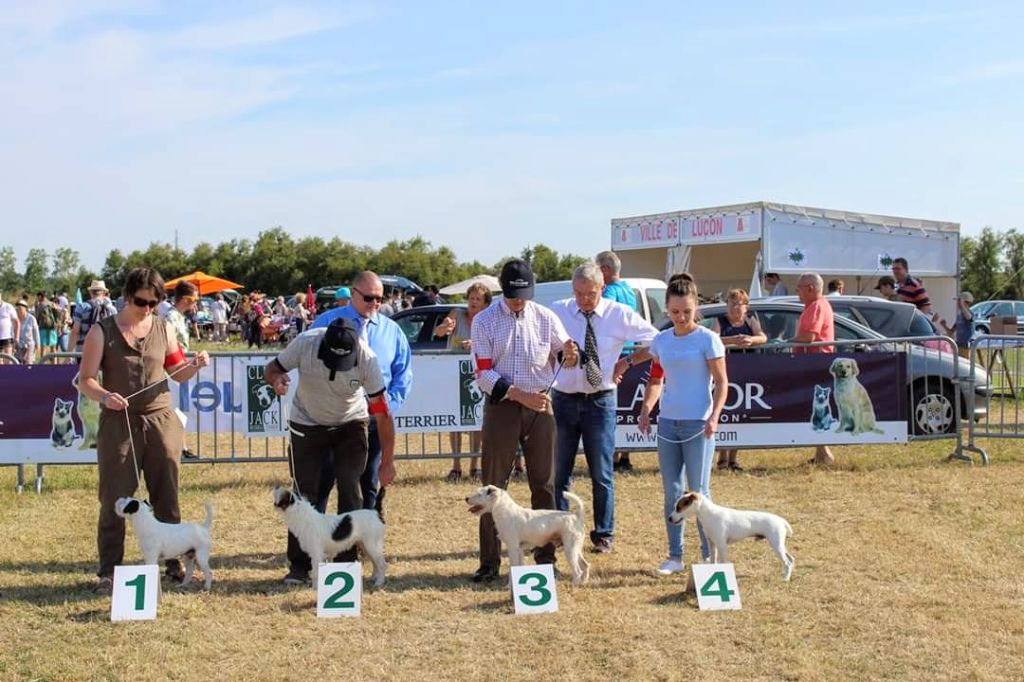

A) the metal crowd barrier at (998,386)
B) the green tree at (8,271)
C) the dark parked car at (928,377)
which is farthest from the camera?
the green tree at (8,271)

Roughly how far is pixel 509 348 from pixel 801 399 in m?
5.22

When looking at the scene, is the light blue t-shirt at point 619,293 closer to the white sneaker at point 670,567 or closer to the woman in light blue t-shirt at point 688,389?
the woman in light blue t-shirt at point 688,389

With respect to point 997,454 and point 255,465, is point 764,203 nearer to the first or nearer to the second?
point 997,454

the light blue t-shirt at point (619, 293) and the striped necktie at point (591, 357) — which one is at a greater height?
the light blue t-shirt at point (619, 293)

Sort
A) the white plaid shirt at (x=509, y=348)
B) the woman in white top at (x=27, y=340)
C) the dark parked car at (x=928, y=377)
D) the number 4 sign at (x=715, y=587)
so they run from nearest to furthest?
the number 4 sign at (x=715, y=587)
the white plaid shirt at (x=509, y=348)
the dark parked car at (x=928, y=377)
the woman in white top at (x=27, y=340)

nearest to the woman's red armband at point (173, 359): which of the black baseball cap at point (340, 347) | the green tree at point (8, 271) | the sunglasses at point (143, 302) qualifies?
the sunglasses at point (143, 302)

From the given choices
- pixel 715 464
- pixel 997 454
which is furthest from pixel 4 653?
pixel 997 454

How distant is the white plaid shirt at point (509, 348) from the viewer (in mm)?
5953

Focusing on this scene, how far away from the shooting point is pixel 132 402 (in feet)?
19.4

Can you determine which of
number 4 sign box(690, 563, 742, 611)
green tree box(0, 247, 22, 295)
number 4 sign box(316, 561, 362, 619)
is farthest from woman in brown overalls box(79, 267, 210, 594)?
green tree box(0, 247, 22, 295)

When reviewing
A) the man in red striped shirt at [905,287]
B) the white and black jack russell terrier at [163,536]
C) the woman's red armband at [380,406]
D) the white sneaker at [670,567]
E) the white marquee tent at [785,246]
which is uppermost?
the white marquee tent at [785,246]

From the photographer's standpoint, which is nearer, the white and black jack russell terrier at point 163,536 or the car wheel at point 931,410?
the white and black jack russell terrier at point 163,536

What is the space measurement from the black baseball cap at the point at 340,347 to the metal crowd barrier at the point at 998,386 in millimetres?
7159

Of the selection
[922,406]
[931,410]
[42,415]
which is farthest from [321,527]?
[931,410]
